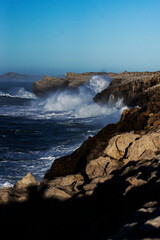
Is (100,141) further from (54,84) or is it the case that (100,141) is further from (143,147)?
(54,84)

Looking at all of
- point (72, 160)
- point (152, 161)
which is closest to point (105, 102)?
point (72, 160)

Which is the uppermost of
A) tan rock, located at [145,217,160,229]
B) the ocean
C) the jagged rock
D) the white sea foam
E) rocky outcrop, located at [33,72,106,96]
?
rocky outcrop, located at [33,72,106,96]

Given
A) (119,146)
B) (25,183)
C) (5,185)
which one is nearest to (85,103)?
(5,185)

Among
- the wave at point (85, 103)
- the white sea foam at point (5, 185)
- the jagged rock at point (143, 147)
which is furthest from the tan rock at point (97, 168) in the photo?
the wave at point (85, 103)

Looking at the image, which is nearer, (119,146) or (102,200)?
(102,200)

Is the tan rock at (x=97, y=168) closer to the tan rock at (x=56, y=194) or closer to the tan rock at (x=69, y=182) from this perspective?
the tan rock at (x=69, y=182)

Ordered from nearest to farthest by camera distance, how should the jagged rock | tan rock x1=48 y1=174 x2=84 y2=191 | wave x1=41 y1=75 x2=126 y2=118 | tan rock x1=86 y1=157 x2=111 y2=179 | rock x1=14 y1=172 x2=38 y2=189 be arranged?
1. rock x1=14 y1=172 x2=38 y2=189
2. tan rock x1=48 y1=174 x2=84 y2=191
3. tan rock x1=86 y1=157 x2=111 y2=179
4. the jagged rock
5. wave x1=41 y1=75 x2=126 y2=118

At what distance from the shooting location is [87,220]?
4.94 metres

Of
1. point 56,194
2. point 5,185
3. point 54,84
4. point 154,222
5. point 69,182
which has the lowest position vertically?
point 5,185

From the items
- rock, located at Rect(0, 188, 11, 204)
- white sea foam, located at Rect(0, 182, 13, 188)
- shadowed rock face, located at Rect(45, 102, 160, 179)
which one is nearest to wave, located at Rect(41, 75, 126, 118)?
shadowed rock face, located at Rect(45, 102, 160, 179)

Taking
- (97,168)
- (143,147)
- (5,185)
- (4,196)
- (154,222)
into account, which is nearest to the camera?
(154,222)

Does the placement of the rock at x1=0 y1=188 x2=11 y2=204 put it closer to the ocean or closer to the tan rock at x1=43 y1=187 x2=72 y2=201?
the tan rock at x1=43 y1=187 x2=72 y2=201

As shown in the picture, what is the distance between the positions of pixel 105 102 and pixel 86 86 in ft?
48.0

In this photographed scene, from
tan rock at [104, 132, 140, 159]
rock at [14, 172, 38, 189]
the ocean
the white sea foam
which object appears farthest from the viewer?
the ocean
